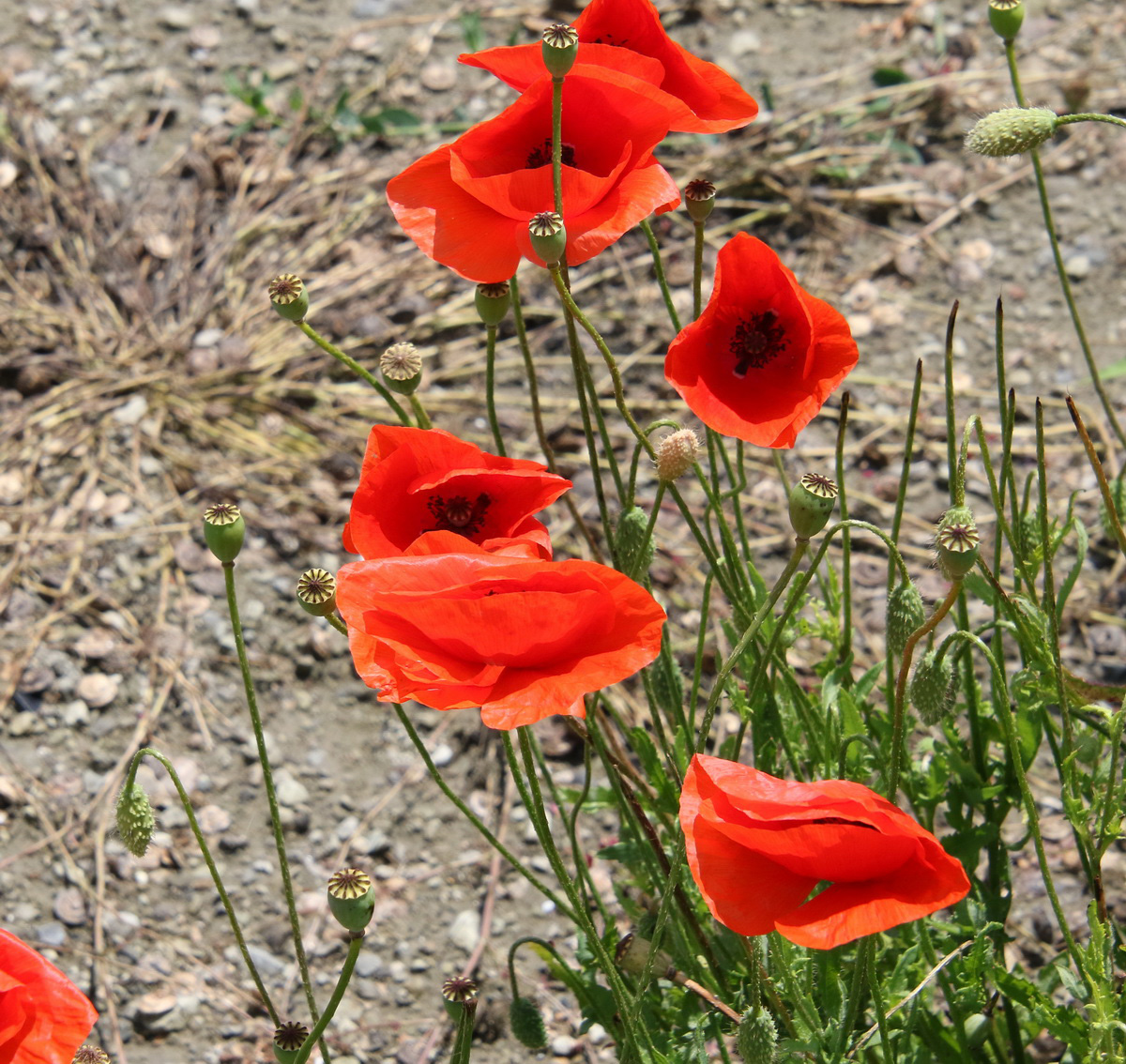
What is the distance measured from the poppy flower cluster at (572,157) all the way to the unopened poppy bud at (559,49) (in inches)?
4.1

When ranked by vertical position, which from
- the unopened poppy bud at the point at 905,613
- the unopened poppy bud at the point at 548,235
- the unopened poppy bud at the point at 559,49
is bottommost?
the unopened poppy bud at the point at 905,613

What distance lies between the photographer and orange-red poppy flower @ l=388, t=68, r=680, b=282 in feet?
4.38

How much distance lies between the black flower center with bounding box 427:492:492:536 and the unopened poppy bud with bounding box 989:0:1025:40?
0.88 metres

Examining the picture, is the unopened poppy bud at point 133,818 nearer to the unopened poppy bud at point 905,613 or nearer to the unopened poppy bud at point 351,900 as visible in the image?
the unopened poppy bud at point 351,900

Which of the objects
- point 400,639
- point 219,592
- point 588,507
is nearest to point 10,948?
point 400,639

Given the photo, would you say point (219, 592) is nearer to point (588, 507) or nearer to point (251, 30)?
point (588, 507)

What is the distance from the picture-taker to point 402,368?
141 cm

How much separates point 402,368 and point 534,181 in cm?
24

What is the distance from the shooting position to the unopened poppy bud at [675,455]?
133 cm

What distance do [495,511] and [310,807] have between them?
138cm

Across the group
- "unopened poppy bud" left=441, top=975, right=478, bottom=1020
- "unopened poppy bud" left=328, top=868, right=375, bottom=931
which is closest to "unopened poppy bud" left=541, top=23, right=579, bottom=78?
"unopened poppy bud" left=328, top=868, right=375, bottom=931

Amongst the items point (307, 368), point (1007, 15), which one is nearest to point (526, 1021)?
point (1007, 15)

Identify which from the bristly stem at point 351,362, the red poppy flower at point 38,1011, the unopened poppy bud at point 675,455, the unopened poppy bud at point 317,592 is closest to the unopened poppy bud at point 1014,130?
the unopened poppy bud at point 675,455

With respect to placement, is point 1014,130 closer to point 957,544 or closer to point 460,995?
point 957,544
